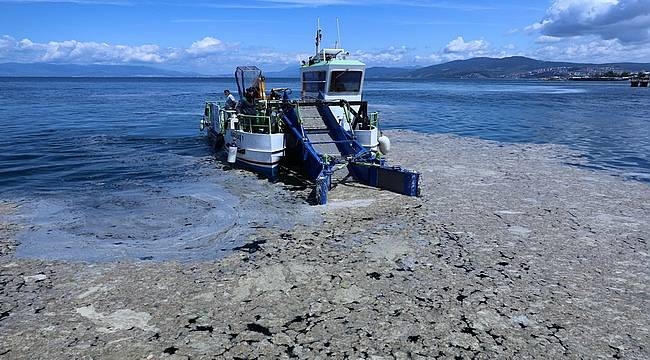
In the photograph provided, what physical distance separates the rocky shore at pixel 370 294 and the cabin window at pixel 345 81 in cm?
913

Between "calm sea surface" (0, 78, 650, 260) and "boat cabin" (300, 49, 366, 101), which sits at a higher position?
"boat cabin" (300, 49, 366, 101)

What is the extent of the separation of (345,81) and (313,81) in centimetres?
158

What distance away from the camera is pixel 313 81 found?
69.2 feet

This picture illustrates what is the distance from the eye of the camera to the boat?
14.6 metres

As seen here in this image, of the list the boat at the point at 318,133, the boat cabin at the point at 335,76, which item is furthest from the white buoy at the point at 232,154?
the boat cabin at the point at 335,76

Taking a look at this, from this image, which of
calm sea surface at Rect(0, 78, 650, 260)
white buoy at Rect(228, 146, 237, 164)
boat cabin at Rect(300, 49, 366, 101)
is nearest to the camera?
calm sea surface at Rect(0, 78, 650, 260)

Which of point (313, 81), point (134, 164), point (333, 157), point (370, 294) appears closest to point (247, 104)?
point (313, 81)

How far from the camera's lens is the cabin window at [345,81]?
20047 millimetres

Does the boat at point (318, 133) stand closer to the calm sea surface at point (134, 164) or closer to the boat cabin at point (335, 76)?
the boat cabin at point (335, 76)

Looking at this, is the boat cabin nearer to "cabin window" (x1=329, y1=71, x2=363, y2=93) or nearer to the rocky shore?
"cabin window" (x1=329, y1=71, x2=363, y2=93)

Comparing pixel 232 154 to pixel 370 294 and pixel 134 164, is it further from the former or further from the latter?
pixel 370 294

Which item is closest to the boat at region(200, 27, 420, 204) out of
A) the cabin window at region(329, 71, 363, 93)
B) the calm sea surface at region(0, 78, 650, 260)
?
the cabin window at region(329, 71, 363, 93)

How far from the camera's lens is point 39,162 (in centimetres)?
1898

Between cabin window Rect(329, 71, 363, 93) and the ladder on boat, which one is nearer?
the ladder on boat
